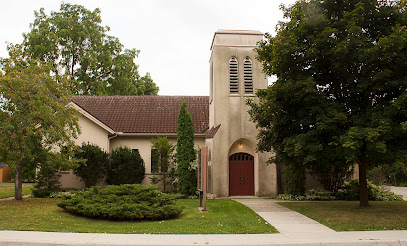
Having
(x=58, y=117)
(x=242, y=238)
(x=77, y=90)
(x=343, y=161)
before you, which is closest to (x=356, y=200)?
(x=343, y=161)

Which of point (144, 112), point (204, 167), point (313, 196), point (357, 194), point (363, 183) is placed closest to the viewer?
point (204, 167)

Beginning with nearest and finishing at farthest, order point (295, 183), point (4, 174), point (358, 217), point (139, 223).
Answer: point (139, 223)
point (358, 217)
point (295, 183)
point (4, 174)

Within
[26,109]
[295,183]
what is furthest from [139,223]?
[295,183]

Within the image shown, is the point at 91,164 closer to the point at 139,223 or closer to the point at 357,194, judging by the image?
the point at 139,223

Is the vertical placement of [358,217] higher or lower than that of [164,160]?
lower

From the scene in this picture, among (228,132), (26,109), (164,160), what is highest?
(26,109)

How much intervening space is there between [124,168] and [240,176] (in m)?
6.44

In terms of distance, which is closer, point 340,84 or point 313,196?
point 340,84

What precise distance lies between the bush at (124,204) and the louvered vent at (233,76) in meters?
8.80

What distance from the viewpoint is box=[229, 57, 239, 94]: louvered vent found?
20.2 meters

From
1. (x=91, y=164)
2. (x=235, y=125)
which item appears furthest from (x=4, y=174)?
(x=235, y=125)

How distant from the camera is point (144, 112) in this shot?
24328 millimetres

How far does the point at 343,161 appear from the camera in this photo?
1349cm

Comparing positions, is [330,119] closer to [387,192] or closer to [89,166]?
[387,192]
